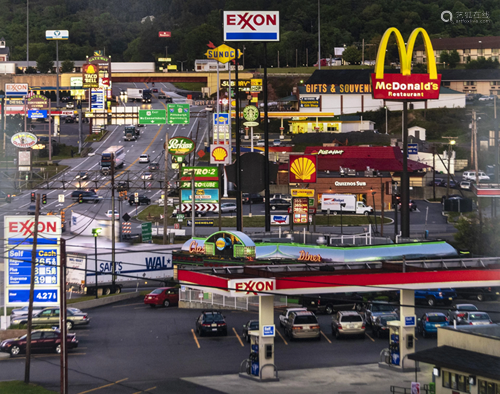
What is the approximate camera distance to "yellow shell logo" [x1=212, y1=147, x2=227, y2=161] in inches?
2576

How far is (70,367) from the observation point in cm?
3422

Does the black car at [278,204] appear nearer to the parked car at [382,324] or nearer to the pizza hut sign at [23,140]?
the pizza hut sign at [23,140]

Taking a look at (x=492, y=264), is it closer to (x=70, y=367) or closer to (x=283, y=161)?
(x=70, y=367)

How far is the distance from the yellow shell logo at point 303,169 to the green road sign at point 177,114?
35823mm

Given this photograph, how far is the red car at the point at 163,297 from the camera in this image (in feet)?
161

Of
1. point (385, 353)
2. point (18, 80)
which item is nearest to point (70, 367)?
point (385, 353)

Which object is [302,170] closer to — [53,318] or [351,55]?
[53,318]

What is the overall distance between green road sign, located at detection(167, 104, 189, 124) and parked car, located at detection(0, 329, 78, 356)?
6221 cm

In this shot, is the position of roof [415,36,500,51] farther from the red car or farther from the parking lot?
the parking lot

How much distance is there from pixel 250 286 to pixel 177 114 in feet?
229

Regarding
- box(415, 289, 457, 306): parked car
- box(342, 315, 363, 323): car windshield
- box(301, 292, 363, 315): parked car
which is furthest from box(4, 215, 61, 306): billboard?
box(415, 289, 457, 306): parked car

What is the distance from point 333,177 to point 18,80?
430 feet

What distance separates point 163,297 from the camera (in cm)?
4941

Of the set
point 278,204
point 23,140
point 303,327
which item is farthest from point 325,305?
point 23,140
